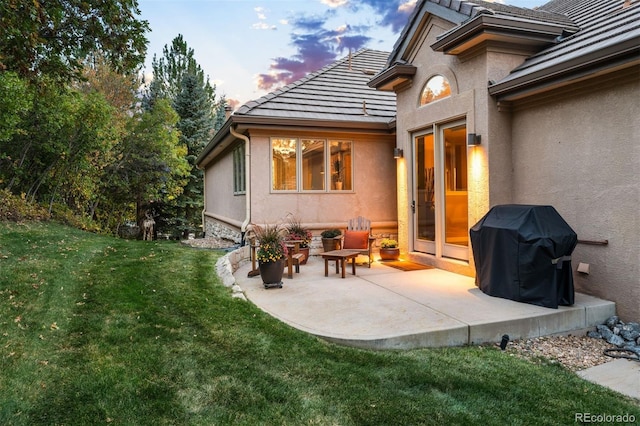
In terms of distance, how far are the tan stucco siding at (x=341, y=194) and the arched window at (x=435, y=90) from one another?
1.96 m

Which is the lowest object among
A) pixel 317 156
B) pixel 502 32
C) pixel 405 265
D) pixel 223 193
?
pixel 405 265

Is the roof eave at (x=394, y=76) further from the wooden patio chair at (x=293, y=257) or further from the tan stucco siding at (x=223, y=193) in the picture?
the tan stucco siding at (x=223, y=193)

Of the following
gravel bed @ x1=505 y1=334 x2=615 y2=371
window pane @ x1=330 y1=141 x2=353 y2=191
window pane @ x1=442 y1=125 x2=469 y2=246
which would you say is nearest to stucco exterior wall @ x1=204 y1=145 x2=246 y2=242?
window pane @ x1=330 y1=141 x2=353 y2=191

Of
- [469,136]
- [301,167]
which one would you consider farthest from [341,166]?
[469,136]

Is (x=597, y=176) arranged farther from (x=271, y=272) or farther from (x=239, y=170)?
(x=239, y=170)

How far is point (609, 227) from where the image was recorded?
4832 millimetres

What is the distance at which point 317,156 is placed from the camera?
9.06m

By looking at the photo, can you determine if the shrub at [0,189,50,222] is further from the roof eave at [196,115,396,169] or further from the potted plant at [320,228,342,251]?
the potted plant at [320,228,342,251]

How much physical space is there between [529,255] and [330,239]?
13.9 feet

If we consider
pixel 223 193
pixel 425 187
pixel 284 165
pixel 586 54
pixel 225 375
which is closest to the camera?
pixel 225 375

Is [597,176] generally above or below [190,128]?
below

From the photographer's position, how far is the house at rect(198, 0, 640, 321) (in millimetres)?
Result: 4754

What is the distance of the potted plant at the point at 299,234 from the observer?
8.01 m

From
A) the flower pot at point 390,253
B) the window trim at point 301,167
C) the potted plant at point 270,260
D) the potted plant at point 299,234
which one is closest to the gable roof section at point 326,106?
the window trim at point 301,167
